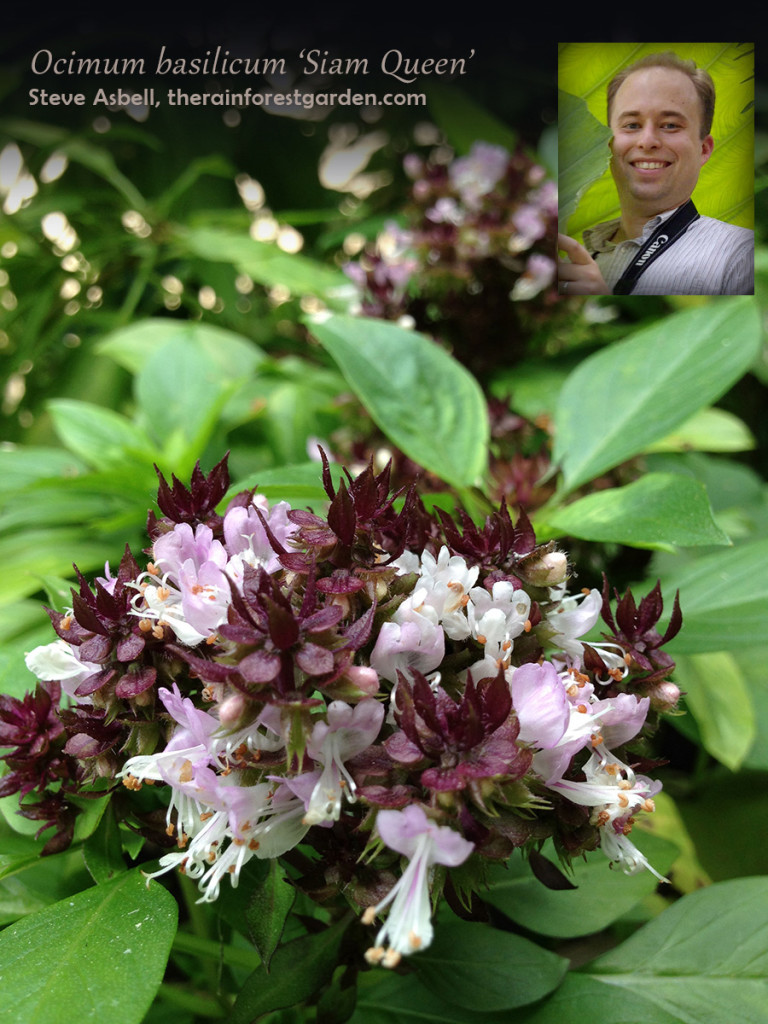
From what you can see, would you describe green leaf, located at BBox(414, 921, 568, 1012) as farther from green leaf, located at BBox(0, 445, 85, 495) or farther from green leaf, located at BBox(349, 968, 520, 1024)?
green leaf, located at BBox(0, 445, 85, 495)

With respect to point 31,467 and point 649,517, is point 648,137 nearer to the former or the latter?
point 649,517

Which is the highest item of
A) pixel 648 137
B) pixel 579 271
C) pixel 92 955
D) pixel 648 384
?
pixel 648 137

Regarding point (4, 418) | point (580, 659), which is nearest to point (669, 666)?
point (580, 659)

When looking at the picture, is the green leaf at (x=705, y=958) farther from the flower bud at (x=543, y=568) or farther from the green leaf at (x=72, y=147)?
the green leaf at (x=72, y=147)

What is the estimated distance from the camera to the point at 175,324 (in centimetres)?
116

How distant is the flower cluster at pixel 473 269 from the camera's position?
105 centimetres

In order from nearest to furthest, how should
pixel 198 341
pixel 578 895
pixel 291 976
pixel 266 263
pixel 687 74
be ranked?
pixel 291 976, pixel 578 895, pixel 687 74, pixel 198 341, pixel 266 263

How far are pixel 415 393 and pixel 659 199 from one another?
28 centimetres

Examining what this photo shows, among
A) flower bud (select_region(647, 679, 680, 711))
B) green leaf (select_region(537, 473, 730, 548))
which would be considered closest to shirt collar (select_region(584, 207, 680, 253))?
green leaf (select_region(537, 473, 730, 548))

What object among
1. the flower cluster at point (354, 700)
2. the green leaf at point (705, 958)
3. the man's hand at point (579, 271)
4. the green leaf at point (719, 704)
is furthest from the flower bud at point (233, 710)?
the man's hand at point (579, 271)

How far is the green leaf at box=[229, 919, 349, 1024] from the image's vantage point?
0.42 m

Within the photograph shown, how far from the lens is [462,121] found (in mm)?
1360

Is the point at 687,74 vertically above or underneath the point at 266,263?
above

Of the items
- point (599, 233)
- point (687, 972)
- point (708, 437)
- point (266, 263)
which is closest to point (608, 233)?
point (599, 233)
